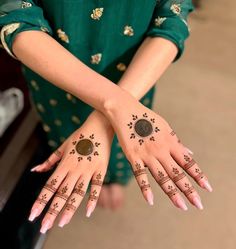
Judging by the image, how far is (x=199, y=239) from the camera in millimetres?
1082

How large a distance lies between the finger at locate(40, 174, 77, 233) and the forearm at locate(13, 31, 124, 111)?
13 centimetres

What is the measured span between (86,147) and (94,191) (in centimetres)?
7

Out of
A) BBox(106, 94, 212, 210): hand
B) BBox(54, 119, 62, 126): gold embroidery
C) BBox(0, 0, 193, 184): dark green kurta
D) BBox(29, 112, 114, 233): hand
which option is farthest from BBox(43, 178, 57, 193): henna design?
BBox(54, 119, 62, 126): gold embroidery

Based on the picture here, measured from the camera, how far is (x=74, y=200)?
56 centimetres

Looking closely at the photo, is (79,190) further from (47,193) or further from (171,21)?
(171,21)

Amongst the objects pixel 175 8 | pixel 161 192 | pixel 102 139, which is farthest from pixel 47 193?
pixel 161 192

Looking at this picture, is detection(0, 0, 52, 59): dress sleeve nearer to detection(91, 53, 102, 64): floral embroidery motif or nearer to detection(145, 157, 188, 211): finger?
detection(91, 53, 102, 64): floral embroidery motif

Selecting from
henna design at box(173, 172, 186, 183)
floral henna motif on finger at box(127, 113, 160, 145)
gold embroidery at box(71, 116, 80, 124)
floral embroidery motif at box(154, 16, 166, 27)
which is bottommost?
henna design at box(173, 172, 186, 183)

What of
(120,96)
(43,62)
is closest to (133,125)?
(120,96)

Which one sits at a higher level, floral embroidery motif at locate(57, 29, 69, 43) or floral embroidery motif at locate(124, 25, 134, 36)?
floral embroidery motif at locate(124, 25, 134, 36)

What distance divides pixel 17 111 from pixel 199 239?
0.63 m

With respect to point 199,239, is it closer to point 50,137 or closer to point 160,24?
point 50,137

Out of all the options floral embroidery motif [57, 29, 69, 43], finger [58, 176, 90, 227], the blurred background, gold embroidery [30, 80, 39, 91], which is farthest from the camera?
the blurred background

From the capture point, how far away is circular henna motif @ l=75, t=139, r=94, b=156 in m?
0.59
